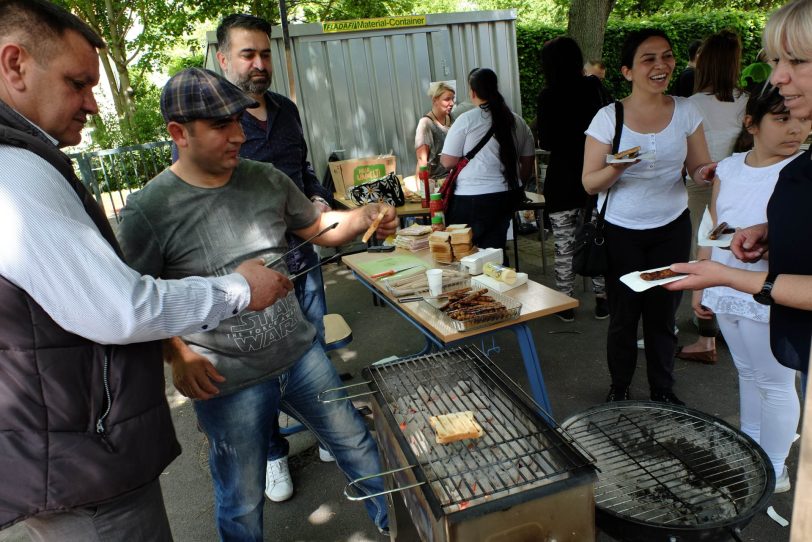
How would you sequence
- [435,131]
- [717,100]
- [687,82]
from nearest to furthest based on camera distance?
[717,100]
[687,82]
[435,131]

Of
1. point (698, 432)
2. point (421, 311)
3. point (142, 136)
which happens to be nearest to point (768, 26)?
point (698, 432)

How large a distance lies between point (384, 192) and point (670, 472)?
162 inches

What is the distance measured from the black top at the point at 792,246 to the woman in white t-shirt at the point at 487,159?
2816mm

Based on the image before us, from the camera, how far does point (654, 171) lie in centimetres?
298

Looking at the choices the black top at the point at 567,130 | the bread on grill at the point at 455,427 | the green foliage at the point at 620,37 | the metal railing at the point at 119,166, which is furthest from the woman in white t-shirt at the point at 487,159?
the green foliage at the point at 620,37

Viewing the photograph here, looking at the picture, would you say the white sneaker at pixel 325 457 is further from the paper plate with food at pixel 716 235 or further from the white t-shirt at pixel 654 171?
the paper plate with food at pixel 716 235

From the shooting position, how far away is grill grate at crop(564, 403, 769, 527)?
178 centimetres

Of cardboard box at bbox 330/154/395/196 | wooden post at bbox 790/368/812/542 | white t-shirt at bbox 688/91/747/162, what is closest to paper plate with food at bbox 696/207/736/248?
wooden post at bbox 790/368/812/542

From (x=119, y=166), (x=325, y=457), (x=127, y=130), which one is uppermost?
(x=127, y=130)

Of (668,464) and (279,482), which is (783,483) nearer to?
(668,464)

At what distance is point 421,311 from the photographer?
2.90 metres

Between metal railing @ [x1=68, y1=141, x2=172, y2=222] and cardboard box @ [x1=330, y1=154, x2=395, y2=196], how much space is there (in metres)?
3.86

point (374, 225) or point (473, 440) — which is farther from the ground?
point (374, 225)

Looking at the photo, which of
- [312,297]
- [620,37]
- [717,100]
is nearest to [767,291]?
[312,297]
